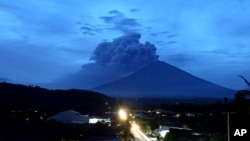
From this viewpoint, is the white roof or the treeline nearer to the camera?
the white roof

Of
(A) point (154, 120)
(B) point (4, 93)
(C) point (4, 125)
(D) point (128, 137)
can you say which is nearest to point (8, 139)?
(C) point (4, 125)

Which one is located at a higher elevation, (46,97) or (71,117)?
(46,97)

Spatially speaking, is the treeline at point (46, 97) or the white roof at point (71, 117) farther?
the treeline at point (46, 97)

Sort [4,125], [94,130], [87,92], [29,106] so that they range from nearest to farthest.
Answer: [94,130]
[4,125]
[29,106]
[87,92]

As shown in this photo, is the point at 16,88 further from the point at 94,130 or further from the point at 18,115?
the point at 94,130

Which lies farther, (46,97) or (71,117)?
(46,97)

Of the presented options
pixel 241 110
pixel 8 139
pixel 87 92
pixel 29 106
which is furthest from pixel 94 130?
pixel 87 92

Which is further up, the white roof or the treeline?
the treeline

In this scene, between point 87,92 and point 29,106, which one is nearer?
point 29,106

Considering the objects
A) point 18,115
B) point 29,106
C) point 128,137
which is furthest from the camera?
point 29,106

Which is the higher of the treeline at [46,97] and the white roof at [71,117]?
the treeline at [46,97]

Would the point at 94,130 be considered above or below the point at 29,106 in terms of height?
below
